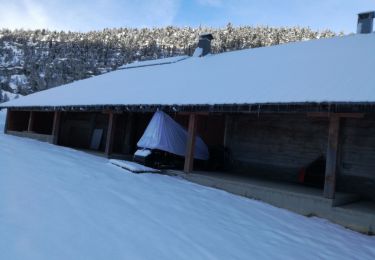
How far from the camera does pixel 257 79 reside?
10.5 meters

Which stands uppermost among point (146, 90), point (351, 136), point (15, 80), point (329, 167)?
point (15, 80)

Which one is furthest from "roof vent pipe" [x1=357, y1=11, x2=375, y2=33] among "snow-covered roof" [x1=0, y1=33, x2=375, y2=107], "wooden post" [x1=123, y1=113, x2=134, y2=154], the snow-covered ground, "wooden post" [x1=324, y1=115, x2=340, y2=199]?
"wooden post" [x1=123, y1=113, x2=134, y2=154]

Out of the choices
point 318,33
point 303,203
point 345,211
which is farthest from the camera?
point 318,33

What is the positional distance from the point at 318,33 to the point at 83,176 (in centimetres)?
6798

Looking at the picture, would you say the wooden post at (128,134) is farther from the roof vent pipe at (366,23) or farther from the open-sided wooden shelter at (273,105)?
the roof vent pipe at (366,23)

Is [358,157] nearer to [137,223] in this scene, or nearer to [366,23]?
[366,23]

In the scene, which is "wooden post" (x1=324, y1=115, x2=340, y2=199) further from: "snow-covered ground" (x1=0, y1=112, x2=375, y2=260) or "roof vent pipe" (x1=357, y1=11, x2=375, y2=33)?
"roof vent pipe" (x1=357, y1=11, x2=375, y2=33)

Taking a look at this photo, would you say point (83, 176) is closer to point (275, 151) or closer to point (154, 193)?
point (154, 193)

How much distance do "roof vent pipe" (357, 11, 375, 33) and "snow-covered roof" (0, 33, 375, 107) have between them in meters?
0.59

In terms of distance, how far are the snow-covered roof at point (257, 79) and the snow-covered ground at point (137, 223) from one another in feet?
7.83

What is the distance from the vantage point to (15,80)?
72688 mm

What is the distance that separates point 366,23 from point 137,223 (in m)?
10.9

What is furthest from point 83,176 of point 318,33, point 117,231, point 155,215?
point 318,33

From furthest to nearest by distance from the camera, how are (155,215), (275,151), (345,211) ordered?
(275,151) < (345,211) < (155,215)
